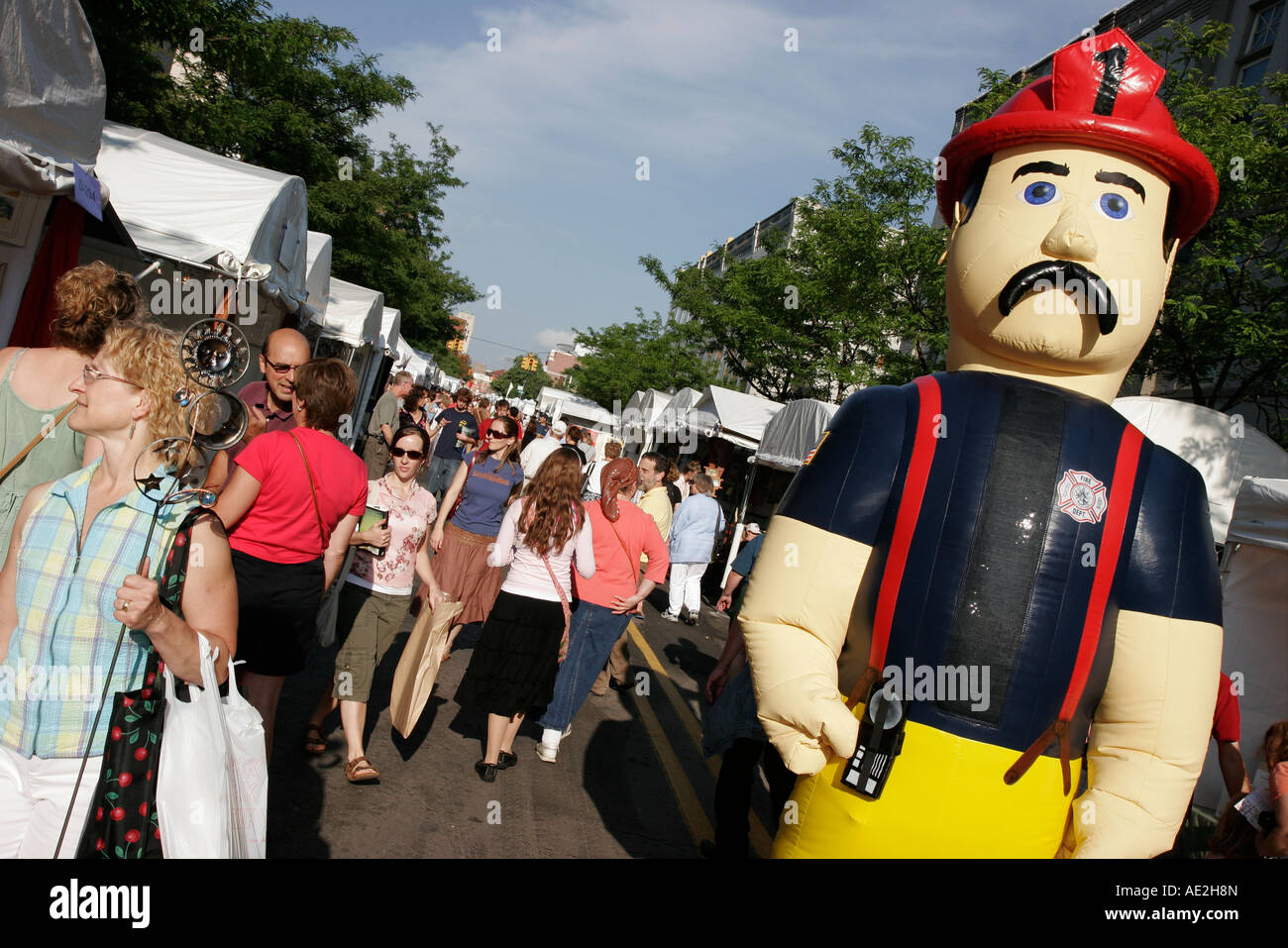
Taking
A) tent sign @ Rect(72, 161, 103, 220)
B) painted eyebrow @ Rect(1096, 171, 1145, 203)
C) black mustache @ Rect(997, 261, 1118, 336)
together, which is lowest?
black mustache @ Rect(997, 261, 1118, 336)

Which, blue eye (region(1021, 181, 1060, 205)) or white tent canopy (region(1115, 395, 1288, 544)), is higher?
white tent canopy (region(1115, 395, 1288, 544))

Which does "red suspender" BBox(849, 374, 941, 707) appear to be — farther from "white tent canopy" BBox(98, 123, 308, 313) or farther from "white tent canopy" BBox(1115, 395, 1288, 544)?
"white tent canopy" BBox(98, 123, 308, 313)

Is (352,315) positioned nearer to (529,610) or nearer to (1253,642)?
(529,610)

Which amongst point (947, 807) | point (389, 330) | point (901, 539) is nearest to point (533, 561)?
point (901, 539)

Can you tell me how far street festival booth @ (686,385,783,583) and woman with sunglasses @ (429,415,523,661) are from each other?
7337mm

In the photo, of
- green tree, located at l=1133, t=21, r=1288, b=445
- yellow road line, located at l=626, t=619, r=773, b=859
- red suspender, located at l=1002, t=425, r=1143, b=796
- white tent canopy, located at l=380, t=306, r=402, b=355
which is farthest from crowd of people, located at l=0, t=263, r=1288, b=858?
white tent canopy, located at l=380, t=306, r=402, b=355

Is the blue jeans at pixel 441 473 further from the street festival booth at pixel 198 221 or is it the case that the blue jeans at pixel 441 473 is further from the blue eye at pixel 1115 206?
the blue eye at pixel 1115 206

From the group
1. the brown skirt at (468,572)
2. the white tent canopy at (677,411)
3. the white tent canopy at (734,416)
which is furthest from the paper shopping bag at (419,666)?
the white tent canopy at (677,411)

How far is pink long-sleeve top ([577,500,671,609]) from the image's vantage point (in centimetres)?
512

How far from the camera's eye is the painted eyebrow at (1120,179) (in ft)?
7.68

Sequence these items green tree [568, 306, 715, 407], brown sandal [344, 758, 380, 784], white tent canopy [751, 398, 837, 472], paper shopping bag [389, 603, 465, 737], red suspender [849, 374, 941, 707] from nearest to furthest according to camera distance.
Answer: red suspender [849, 374, 941, 707] → brown sandal [344, 758, 380, 784] → paper shopping bag [389, 603, 465, 737] → white tent canopy [751, 398, 837, 472] → green tree [568, 306, 715, 407]
